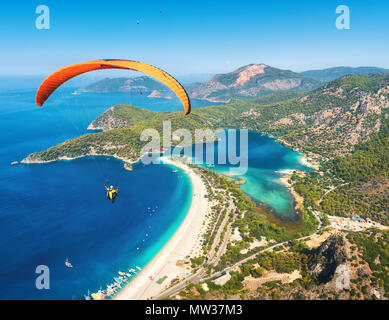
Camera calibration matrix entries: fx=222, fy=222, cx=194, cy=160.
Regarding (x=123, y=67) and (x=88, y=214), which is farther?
(x=88, y=214)

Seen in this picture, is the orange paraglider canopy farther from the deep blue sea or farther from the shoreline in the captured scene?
the shoreline

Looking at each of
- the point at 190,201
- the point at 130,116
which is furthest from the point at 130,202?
the point at 130,116

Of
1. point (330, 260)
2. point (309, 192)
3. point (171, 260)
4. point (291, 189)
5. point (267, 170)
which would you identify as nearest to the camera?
point (330, 260)

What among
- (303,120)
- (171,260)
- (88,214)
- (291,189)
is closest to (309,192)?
(291,189)

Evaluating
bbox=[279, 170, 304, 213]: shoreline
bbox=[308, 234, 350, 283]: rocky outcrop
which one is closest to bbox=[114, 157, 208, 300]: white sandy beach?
bbox=[308, 234, 350, 283]: rocky outcrop

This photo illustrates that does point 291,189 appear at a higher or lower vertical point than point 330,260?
higher

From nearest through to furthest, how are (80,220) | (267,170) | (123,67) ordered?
(123,67), (80,220), (267,170)

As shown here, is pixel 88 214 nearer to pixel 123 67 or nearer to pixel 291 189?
pixel 123 67
